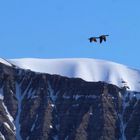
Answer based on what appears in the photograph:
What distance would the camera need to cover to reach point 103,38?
4550cm

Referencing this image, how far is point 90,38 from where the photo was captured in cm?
4528

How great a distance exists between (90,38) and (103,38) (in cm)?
72
